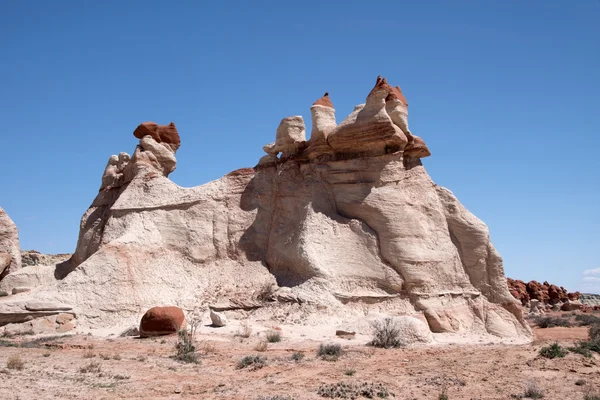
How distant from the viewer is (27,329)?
51.4ft

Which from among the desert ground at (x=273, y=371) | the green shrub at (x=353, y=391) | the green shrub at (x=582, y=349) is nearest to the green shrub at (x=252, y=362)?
the desert ground at (x=273, y=371)

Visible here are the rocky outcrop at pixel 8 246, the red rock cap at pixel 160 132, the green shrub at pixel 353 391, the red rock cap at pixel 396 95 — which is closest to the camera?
the green shrub at pixel 353 391

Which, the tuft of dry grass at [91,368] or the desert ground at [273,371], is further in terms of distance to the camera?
the tuft of dry grass at [91,368]

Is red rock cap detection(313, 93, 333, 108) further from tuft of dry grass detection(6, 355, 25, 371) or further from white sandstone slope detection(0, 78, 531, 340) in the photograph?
tuft of dry grass detection(6, 355, 25, 371)

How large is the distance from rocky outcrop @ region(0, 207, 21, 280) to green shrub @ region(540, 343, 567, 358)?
1835cm

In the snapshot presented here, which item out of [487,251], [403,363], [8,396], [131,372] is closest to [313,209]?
[487,251]

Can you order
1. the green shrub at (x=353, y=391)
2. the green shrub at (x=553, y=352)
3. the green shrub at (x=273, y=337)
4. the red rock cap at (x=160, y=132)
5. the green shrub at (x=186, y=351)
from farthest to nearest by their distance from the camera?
the red rock cap at (x=160, y=132) → the green shrub at (x=273, y=337) → the green shrub at (x=553, y=352) → the green shrub at (x=186, y=351) → the green shrub at (x=353, y=391)

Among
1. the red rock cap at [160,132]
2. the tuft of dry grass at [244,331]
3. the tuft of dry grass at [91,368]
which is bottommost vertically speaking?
the tuft of dry grass at [91,368]

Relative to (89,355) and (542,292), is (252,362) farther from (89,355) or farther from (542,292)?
(542,292)

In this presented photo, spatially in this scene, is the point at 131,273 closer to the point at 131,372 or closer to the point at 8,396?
the point at 131,372

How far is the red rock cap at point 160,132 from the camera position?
22.0 meters

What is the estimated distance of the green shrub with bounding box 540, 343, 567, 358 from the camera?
12.3 m

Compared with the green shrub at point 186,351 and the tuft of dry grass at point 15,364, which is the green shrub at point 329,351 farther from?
the tuft of dry grass at point 15,364

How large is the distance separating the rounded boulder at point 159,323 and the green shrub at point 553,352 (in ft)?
27.5
